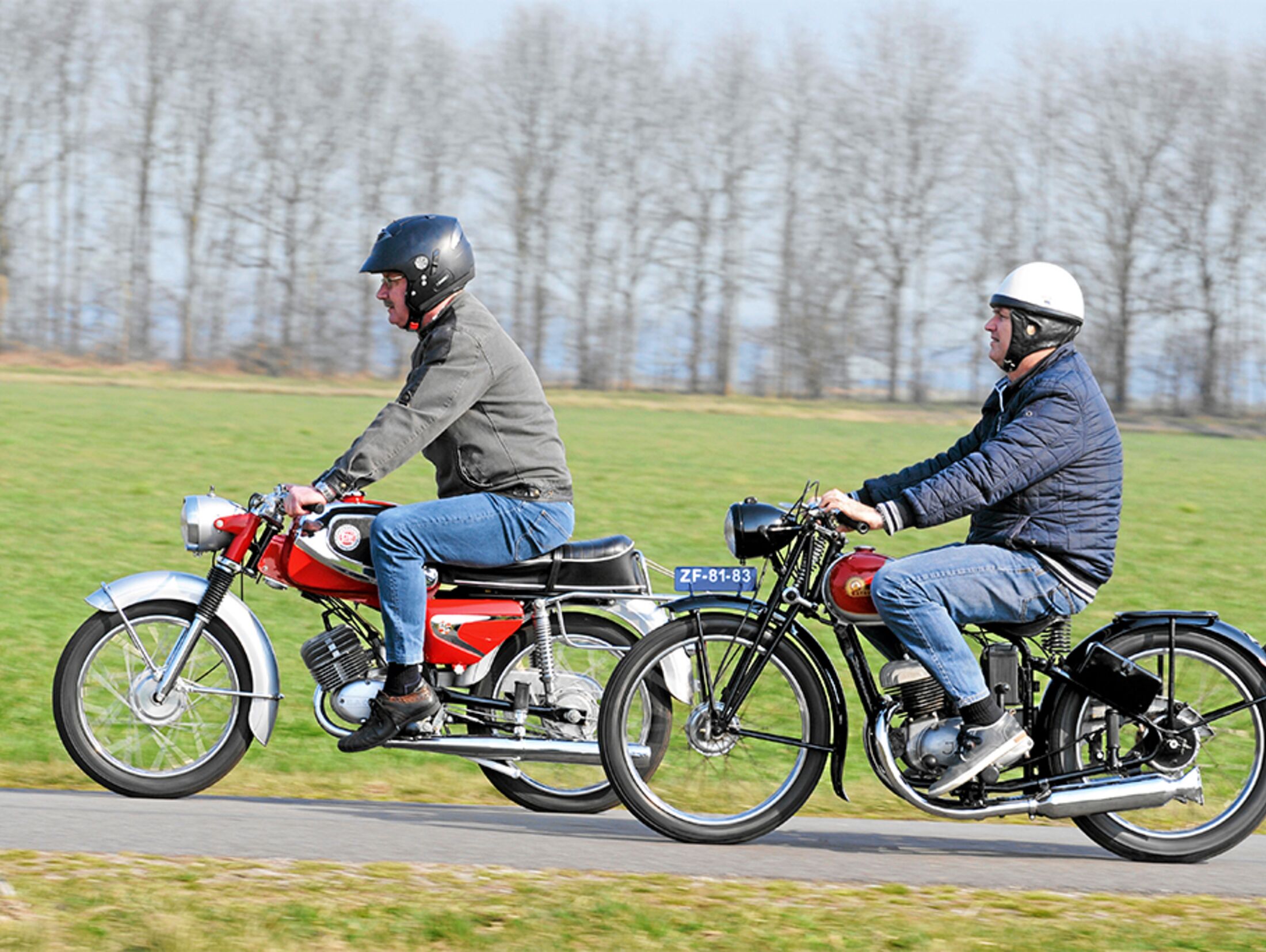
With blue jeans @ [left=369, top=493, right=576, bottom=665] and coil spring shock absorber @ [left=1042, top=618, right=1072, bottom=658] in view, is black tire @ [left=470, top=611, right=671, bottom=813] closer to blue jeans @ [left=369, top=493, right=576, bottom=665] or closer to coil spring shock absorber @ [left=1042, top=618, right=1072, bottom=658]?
blue jeans @ [left=369, top=493, right=576, bottom=665]

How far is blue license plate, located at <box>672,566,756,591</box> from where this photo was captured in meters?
5.80

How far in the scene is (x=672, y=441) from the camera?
29391mm

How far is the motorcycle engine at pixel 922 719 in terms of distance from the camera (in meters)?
5.60

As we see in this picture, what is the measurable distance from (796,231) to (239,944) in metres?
58.1

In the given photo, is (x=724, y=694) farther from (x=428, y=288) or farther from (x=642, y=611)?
(x=428, y=288)

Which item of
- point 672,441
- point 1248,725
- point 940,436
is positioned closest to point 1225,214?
point 940,436

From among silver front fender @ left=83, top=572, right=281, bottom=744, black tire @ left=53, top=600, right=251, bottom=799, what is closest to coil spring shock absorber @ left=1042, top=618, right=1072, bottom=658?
silver front fender @ left=83, top=572, right=281, bottom=744

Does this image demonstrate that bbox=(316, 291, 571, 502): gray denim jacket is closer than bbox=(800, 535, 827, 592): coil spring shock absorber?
No

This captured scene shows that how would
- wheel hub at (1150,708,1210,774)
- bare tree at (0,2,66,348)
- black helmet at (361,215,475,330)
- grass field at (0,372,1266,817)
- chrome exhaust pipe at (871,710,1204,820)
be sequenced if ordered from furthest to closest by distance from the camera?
bare tree at (0,2,66,348) < grass field at (0,372,1266,817) < black helmet at (361,215,475,330) < wheel hub at (1150,708,1210,774) < chrome exhaust pipe at (871,710,1204,820)

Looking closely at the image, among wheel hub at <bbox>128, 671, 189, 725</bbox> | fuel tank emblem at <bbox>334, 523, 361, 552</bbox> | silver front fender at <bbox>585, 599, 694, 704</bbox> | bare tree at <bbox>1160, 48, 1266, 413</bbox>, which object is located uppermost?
bare tree at <bbox>1160, 48, 1266, 413</bbox>

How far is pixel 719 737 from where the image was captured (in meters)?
5.84

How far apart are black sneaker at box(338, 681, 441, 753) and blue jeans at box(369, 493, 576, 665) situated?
131 mm

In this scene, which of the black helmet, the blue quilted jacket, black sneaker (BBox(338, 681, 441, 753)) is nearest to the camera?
the blue quilted jacket

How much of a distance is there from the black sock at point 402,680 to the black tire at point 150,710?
56 cm
